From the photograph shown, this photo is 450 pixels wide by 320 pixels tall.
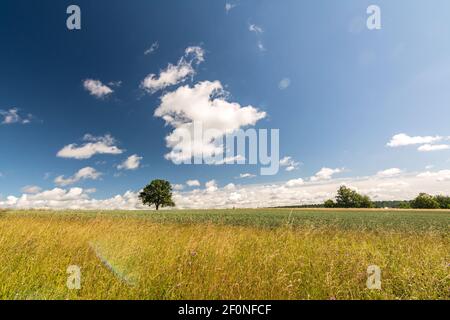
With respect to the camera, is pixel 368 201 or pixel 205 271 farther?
pixel 368 201

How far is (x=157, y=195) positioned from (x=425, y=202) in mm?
107032

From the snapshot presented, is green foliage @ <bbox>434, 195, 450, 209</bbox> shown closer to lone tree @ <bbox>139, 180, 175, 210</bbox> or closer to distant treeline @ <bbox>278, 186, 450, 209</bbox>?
distant treeline @ <bbox>278, 186, 450, 209</bbox>

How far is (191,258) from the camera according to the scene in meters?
5.33

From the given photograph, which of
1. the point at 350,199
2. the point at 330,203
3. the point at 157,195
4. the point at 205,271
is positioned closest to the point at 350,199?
the point at 350,199

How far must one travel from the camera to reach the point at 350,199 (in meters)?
109

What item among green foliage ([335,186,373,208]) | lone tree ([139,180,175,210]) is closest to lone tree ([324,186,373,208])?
green foliage ([335,186,373,208])

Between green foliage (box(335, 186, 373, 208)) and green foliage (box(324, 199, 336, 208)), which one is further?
green foliage (box(324, 199, 336, 208))

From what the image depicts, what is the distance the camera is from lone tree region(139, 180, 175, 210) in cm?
6794

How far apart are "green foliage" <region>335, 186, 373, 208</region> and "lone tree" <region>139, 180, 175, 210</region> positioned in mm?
76194

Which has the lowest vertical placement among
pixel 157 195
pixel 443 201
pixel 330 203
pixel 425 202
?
pixel 330 203

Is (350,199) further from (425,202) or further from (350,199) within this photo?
(425,202)

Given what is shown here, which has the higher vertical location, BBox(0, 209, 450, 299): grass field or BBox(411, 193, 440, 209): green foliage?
BBox(0, 209, 450, 299): grass field
